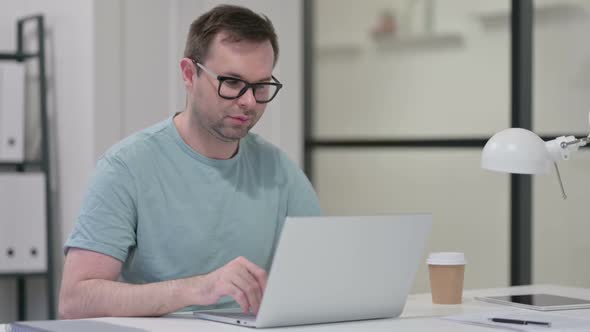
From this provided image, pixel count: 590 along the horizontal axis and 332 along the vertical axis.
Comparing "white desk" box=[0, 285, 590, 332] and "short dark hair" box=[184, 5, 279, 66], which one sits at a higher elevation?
"short dark hair" box=[184, 5, 279, 66]

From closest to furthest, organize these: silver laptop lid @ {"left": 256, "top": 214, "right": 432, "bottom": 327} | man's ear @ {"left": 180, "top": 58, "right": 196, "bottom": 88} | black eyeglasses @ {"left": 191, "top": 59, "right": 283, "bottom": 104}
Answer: silver laptop lid @ {"left": 256, "top": 214, "right": 432, "bottom": 327} → black eyeglasses @ {"left": 191, "top": 59, "right": 283, "bottom": 104} → man's ear @ {"left": 180, "top": 58, "right": 196, "bottom": 88}

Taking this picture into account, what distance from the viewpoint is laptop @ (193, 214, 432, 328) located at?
165 centimetres

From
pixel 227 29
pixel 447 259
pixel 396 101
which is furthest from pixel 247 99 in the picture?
pixel 396 101

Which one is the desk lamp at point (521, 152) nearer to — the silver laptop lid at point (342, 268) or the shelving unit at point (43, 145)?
the silver laptop lid at point (342, 268)

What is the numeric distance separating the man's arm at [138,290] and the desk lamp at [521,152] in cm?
55

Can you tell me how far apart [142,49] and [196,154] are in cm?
137

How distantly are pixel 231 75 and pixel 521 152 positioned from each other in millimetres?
617

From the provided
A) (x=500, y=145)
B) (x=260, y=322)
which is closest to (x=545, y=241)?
(x=500, y=145)

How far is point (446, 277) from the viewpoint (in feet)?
7.21

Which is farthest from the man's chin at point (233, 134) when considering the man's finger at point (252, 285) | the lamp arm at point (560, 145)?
the lamp arm at point (560, 145)

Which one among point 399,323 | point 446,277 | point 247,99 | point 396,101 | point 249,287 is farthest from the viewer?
point 396,101

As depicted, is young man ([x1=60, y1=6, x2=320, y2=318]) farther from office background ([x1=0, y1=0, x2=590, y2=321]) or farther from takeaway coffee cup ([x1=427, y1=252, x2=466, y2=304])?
office background ([x1=0, y1=0, x2=590, y2=321])

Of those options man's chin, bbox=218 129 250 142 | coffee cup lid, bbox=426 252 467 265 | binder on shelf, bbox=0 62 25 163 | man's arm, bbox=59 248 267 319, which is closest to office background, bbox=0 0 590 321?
binder on shelf, bbox=0 62 25 163

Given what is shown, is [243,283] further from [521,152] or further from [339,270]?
[521,152]
